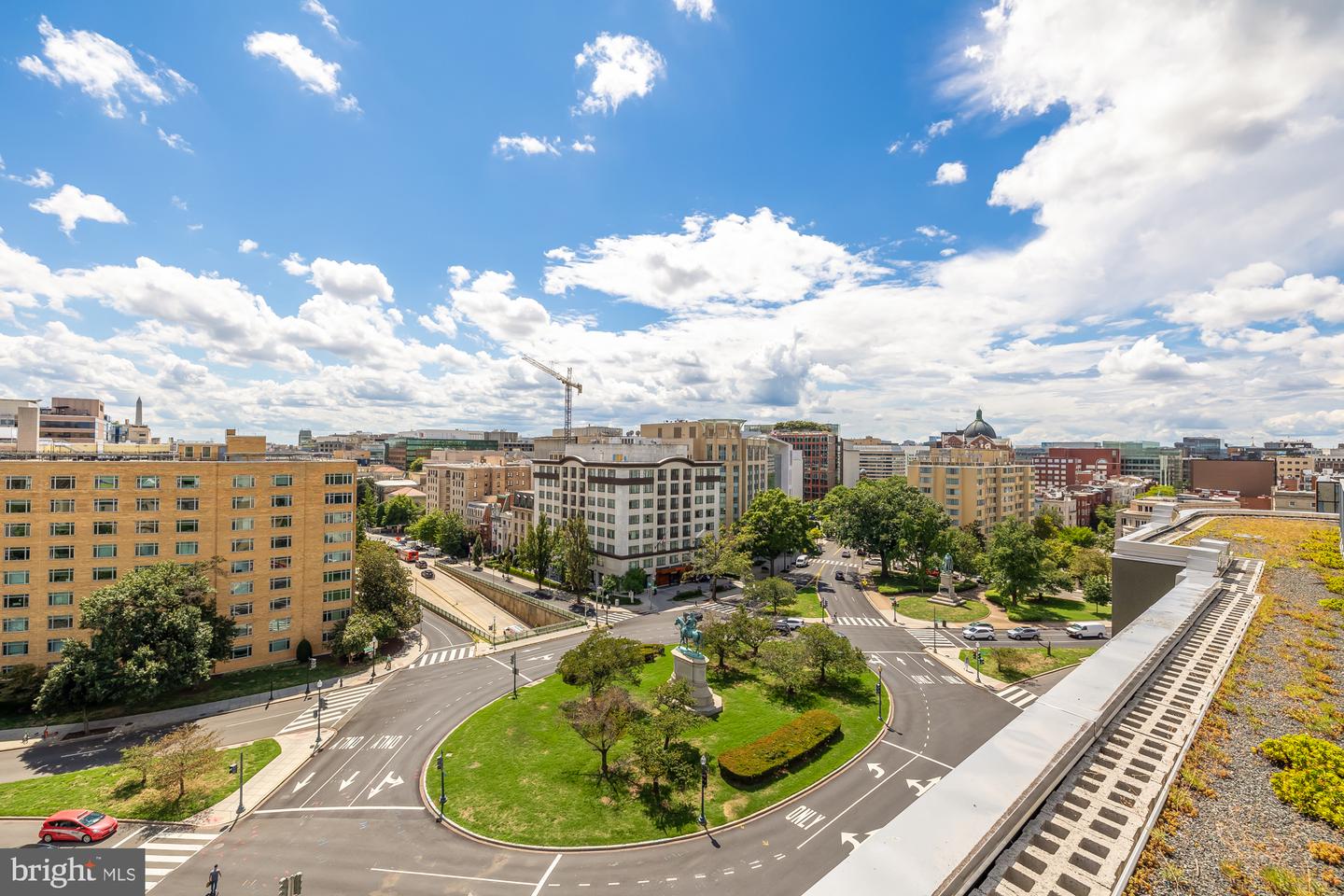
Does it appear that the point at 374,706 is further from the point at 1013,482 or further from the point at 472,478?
A: the point at 1013,482

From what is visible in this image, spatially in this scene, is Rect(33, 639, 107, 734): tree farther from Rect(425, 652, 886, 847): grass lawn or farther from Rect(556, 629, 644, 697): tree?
Rect(556, 629, 644, 697): tree

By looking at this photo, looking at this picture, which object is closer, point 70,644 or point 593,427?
point 70,644

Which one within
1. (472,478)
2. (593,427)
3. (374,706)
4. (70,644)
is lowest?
(374,706)

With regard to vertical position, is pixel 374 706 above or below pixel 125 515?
below

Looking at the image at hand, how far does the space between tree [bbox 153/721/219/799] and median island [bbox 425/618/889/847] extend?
13203 mm

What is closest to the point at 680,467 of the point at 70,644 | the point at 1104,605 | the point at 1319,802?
the point at 1104,605

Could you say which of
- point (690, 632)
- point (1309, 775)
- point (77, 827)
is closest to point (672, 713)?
point (690, 632)

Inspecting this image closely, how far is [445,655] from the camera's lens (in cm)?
5972

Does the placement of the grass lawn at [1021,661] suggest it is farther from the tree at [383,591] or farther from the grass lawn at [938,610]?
the tree at [383,591]

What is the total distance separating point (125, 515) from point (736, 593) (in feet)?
227

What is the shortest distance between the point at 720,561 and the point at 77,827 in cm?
6135

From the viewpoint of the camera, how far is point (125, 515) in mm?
50688

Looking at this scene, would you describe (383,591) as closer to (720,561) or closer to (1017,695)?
(720,561)

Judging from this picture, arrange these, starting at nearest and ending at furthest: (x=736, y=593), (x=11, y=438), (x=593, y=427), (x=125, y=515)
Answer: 1. (x=125, y=515)
2. (x=11, y=438)
3. (x=736, y=593)
4. (x=593, y=427)
